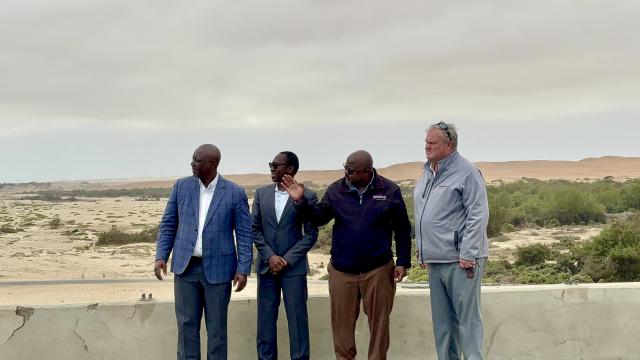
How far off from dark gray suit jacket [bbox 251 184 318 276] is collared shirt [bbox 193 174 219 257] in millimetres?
336

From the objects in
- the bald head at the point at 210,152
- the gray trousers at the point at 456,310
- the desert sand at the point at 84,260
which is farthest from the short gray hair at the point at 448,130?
the desert sand at the point at 84,260

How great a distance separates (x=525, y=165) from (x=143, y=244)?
13283cm

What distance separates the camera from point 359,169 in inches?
182

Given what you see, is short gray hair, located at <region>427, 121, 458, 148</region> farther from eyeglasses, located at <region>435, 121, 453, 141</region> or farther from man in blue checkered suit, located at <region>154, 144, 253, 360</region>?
man in blue checkered suit, located at <region>154, 144, 253, 360</region>

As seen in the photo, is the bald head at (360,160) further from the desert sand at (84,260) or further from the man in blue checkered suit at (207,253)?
the desert sand at (84,260)

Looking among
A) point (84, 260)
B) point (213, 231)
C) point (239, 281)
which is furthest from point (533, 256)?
point (84, 260)

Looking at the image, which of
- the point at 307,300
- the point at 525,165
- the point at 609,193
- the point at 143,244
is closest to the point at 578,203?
the point at 609,193

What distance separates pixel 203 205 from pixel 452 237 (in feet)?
5.66

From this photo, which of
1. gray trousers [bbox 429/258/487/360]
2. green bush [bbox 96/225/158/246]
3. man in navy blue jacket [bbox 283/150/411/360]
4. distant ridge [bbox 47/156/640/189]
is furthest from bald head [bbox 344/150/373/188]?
distant ridge [bbox 47/156/640/189]

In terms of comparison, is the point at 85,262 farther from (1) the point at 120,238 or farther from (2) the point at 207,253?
(2) the point at 207,253

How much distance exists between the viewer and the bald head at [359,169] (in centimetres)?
462

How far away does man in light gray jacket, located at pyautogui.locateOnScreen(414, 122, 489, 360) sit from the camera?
172 inches

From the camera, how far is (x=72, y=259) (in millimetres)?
39156

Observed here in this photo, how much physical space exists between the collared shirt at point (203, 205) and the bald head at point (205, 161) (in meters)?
0.06
